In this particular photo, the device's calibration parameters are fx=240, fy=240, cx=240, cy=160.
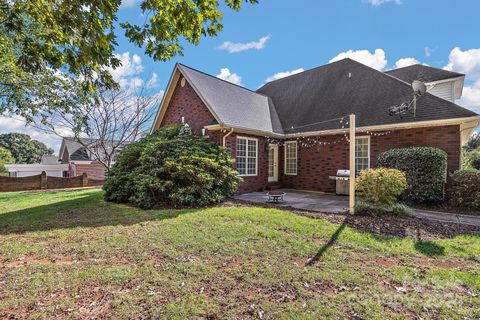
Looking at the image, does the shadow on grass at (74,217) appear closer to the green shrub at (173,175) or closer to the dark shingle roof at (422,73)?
the green shrub at (173,175)

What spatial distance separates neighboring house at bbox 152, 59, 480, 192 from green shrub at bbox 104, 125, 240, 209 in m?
1.77

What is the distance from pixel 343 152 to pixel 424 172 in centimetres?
361

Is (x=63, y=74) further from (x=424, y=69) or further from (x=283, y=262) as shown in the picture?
(x=424, y=69)

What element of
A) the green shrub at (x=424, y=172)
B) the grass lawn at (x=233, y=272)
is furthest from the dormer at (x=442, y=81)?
the grass lawn at (x=233, y=272)

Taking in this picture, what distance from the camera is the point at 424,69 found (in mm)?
13664

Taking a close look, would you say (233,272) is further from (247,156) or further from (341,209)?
(247,156)

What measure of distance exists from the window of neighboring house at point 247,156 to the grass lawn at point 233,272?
18.8 feet

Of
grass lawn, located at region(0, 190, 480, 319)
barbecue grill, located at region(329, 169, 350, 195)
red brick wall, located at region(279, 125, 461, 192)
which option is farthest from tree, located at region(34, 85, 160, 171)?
barbecue grill, located at region(329, 169, 350, 195)

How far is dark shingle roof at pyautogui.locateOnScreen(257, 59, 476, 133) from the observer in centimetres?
988

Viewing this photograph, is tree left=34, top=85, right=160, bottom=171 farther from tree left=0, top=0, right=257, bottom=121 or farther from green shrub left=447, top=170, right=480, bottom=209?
green shrub left=447, top=170, right=480, bottom=209

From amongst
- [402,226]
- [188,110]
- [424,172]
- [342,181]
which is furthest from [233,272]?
[188,110]

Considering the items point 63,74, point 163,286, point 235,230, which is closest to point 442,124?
point 235,230

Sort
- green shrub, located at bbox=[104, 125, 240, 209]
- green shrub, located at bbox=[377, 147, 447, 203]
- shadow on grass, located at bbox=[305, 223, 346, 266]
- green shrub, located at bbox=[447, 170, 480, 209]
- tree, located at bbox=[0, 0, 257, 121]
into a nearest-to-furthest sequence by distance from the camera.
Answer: tree, located at bbox=[0, 0, 257, 121] < shadow on grass, located at bbox=[305, 223, 346, 266] < green shrub, located at bbox=[447, 170, 480, 209] < green shrub, located at bbox=[377, 147, 447, 203] < green shrub, located at bbox=[104, 125, 240, 209]

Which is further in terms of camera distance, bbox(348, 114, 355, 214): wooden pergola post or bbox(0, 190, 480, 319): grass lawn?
bbox(348, 114, 355, 214): wooden pergola post
